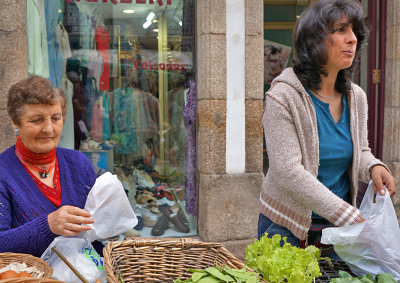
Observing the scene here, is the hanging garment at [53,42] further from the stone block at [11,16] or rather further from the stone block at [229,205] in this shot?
the stone block at [229,205]

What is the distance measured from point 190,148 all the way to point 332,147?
283 cm

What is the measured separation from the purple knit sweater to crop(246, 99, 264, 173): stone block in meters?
2.47

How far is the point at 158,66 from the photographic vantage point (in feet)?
15.6

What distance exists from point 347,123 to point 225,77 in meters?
2.43

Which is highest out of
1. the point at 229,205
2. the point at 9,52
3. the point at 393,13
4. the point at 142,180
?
the point at 393,13

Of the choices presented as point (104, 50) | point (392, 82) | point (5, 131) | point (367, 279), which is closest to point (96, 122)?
point (104, 50)

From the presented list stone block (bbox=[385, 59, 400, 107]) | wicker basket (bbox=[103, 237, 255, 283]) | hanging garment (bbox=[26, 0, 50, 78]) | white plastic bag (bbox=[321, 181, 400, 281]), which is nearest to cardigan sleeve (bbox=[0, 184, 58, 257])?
wicker basket (bbox=[103, 237, 255, 283])

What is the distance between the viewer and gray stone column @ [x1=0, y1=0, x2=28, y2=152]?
392 cm

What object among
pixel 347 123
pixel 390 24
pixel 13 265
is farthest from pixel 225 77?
pixel 13 265

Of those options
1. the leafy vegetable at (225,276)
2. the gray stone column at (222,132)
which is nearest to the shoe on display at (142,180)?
the gray stone column at (222,132)

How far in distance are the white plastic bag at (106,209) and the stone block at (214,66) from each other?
2.66 meters

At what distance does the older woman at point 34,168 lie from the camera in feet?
6.28

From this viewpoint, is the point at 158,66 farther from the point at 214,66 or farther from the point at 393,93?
the point at 393,93

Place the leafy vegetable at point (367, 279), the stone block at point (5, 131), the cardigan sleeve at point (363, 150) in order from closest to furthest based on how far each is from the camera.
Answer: the leafy vegetable at point (367, 279)
the cardigan sleeve at point (363, 150)
the stone block at point (5, 131)
